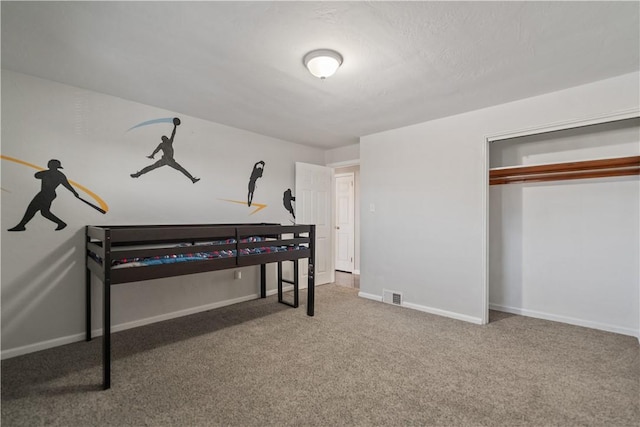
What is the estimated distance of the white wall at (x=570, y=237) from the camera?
9.80 feet

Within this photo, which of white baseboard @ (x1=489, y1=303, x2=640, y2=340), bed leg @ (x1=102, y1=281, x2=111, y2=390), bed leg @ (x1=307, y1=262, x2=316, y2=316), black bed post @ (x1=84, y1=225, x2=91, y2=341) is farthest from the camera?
bed leg @ (x1=307, y1=262, x2=316, y2=316)

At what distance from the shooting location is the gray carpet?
5.89ft

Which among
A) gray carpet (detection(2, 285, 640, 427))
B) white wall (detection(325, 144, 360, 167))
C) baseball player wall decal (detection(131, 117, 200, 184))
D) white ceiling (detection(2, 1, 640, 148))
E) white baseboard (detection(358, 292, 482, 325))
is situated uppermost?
white ceiling (detection(2, 1, 640, 148))

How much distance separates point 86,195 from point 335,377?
9.23 ft

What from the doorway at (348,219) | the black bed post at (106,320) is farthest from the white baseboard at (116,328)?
the doorway at (348,219)

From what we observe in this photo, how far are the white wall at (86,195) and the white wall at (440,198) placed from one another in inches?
76.7

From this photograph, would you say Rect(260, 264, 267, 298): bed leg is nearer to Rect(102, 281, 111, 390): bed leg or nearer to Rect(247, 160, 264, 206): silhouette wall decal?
Rect(247, 160, 264, 206): silhouette wall decal

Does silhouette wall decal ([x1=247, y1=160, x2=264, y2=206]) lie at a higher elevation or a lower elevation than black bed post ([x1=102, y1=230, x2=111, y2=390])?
higher

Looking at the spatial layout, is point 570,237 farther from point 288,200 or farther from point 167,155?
point 167,155

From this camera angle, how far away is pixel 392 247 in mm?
4074

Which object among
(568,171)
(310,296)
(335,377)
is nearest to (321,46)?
(335,377)

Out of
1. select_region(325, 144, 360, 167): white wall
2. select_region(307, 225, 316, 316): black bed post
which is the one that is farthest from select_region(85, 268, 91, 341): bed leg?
select_region(325, 144, 360, 167): white wall

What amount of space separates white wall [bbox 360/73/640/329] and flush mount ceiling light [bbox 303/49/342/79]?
1.94 m

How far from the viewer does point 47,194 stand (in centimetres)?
268
